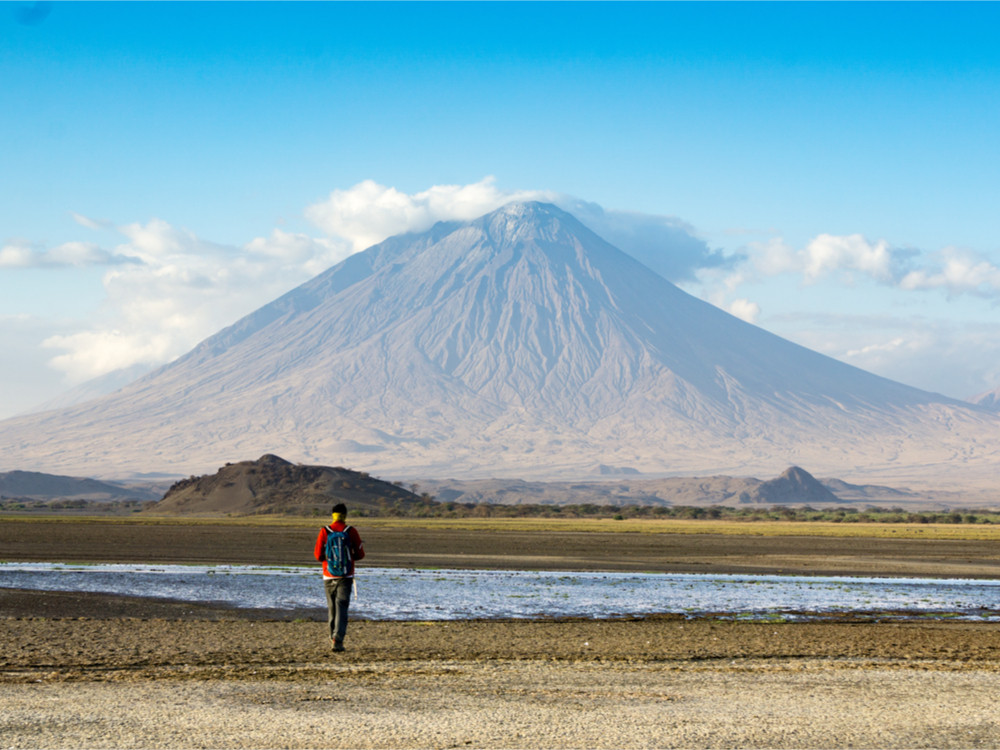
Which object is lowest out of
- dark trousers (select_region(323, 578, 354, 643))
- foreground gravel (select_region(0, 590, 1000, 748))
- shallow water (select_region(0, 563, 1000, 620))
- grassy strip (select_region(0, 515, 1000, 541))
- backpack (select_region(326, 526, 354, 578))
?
grassy strip (select_region(0, 515, 1000, 541))

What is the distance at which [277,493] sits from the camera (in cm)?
9444

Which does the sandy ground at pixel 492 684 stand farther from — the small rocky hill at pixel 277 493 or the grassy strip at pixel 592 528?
the small rocky hill at pixel 277 493

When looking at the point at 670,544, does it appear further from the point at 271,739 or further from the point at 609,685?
the point at 271,739

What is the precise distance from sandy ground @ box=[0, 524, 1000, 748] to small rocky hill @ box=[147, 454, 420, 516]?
234 ft

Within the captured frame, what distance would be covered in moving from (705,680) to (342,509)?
4972 mm

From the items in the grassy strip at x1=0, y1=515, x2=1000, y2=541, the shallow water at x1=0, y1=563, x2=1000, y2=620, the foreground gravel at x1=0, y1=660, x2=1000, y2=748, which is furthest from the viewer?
the grassy strip at x1=0, y1=515, x2=1000, y2=541

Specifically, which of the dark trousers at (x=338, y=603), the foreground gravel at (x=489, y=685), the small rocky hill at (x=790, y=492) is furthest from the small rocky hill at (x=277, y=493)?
the dark trousers at (x=338, y=603)

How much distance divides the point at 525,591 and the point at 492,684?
12.4 m

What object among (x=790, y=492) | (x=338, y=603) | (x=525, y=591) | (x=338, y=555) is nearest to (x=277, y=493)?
(x=525, y=591)

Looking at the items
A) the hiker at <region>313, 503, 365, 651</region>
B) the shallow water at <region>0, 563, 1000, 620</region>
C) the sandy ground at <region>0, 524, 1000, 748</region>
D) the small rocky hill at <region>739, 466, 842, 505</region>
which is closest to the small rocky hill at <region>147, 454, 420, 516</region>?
the shallow water at <region>0, 563, 1000, 620</region>

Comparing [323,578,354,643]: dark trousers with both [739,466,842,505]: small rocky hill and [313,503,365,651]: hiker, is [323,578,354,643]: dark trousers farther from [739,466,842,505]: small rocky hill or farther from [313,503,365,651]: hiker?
[739,466,842,505]: small rocky hill

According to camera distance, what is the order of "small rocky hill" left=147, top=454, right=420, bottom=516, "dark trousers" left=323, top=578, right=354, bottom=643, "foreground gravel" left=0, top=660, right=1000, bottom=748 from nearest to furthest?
"foreground gravel" left=0, top=660, right=1000, bottom=748
"dark trousers" left=323, top=578, right=354, bottom=643
"small rocky hill" left=147, top=454, right=420, bottom=516

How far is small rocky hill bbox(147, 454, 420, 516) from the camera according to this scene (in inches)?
3536

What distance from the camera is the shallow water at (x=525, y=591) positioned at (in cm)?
2025
